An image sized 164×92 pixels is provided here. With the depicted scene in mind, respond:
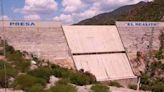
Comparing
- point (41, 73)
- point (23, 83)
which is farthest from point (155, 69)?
point (23, 83)

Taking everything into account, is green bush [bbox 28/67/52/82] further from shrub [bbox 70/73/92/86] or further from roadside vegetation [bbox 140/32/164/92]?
roadside vegetation [bbox 140/32/164/92]

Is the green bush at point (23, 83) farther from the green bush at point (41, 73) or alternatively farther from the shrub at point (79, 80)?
the shrub at point (79, 80)

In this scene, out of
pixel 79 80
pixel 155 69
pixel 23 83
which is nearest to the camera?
pixel 23 83

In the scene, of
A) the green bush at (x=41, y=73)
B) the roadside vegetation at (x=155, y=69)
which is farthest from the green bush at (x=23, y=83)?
the roadside vegetation at (x=155, y=69)

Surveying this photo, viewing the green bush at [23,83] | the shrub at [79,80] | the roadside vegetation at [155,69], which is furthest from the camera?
the roadside vegetation at [155,69]

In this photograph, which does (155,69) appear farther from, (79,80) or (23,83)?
(23,83)

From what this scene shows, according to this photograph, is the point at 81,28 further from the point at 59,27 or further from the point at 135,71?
the point at 135,71

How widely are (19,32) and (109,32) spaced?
1264 cm

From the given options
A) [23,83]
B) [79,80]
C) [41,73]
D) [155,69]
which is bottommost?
[23,83]

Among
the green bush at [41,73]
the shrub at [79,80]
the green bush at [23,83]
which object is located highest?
the green bush at [41,73]

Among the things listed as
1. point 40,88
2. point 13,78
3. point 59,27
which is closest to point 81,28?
point 59,27

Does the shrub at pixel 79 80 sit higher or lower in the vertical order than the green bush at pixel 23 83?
higher

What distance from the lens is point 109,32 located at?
190 feet

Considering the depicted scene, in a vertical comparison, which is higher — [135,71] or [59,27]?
[59,27]
